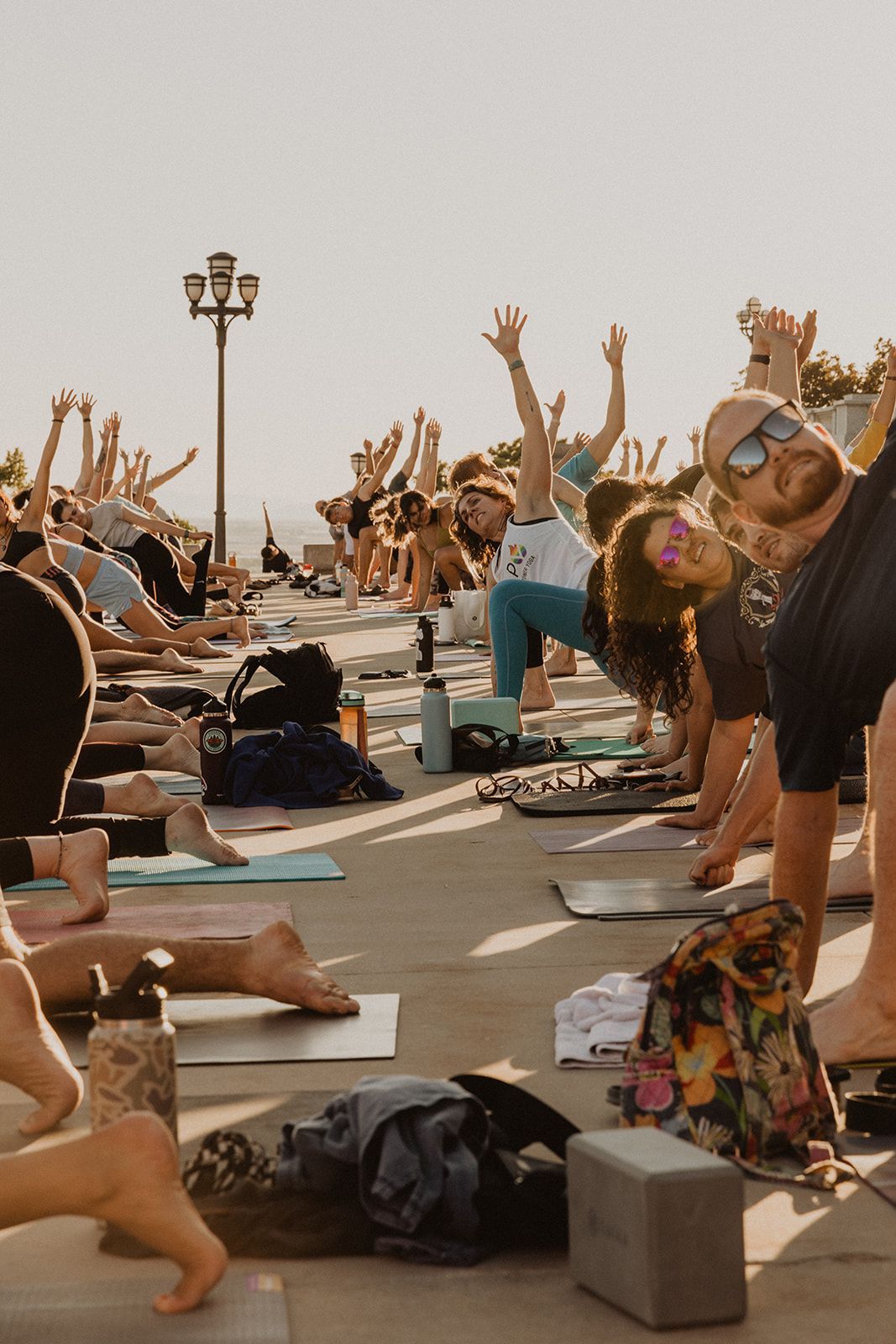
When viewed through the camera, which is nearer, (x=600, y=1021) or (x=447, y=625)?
(x=600, y=1021)

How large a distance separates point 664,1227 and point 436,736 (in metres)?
5.86

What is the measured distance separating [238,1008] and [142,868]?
1.99 metres

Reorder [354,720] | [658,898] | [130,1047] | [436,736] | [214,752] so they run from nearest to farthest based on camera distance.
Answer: [130,1047]
[658,898]
[214,752]
[354,720]
[436,736]

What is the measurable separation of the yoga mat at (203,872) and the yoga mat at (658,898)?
89 cm

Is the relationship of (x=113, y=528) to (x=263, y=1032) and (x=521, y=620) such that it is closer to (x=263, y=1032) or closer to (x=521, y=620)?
(x=521, y=620)

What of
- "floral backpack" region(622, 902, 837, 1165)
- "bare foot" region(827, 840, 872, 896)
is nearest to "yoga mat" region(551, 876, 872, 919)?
"bare foot" region(827, 840, 872, 896)

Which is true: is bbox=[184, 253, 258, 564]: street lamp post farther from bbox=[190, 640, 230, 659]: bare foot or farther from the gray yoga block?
the gray yoga block

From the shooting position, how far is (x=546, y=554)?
9312mm

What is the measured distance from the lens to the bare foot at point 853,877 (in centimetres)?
499

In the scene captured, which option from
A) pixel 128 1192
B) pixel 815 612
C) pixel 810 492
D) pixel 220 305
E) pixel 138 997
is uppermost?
pixel 220 305

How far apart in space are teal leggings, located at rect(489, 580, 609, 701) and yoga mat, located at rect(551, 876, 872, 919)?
135 inches

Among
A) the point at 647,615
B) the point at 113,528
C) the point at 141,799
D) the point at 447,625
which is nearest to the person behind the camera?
the point at 141,799

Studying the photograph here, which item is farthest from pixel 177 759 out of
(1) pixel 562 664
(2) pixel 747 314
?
(2) pixel 747 314

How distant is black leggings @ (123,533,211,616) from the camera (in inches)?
643
